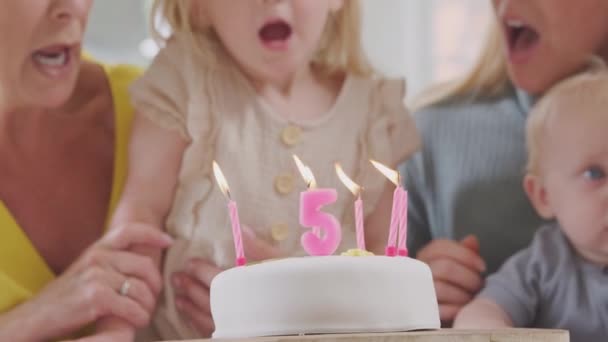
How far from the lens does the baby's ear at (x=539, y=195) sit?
1.56 metres

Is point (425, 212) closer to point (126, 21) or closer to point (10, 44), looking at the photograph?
point (10, 44)

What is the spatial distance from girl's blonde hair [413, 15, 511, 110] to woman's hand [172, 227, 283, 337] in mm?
660

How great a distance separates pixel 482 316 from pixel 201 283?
0.40 m

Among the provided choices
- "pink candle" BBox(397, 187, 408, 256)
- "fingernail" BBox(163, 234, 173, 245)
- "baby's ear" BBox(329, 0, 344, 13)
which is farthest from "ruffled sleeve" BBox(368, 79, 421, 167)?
"pink candle" BBox(397, 187, 408, 256)

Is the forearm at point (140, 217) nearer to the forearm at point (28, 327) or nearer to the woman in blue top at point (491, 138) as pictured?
the forearm at point (28, 327)

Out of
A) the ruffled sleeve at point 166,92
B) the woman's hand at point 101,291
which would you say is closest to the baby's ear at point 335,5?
the ruffled sleeve at point 166,92

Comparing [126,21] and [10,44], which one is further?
[126,21]

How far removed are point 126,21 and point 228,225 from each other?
1.59 metres

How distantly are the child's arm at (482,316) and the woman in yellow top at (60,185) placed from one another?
43 cm

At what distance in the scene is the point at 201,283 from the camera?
1407 mm

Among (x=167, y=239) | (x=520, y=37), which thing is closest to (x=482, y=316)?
(x=167, y=239)

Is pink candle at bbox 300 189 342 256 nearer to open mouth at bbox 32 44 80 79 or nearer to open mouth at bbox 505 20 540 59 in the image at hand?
open mouth at bbox 32 44 80 79

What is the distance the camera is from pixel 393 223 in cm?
105

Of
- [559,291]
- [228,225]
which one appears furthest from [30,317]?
[559,291]
